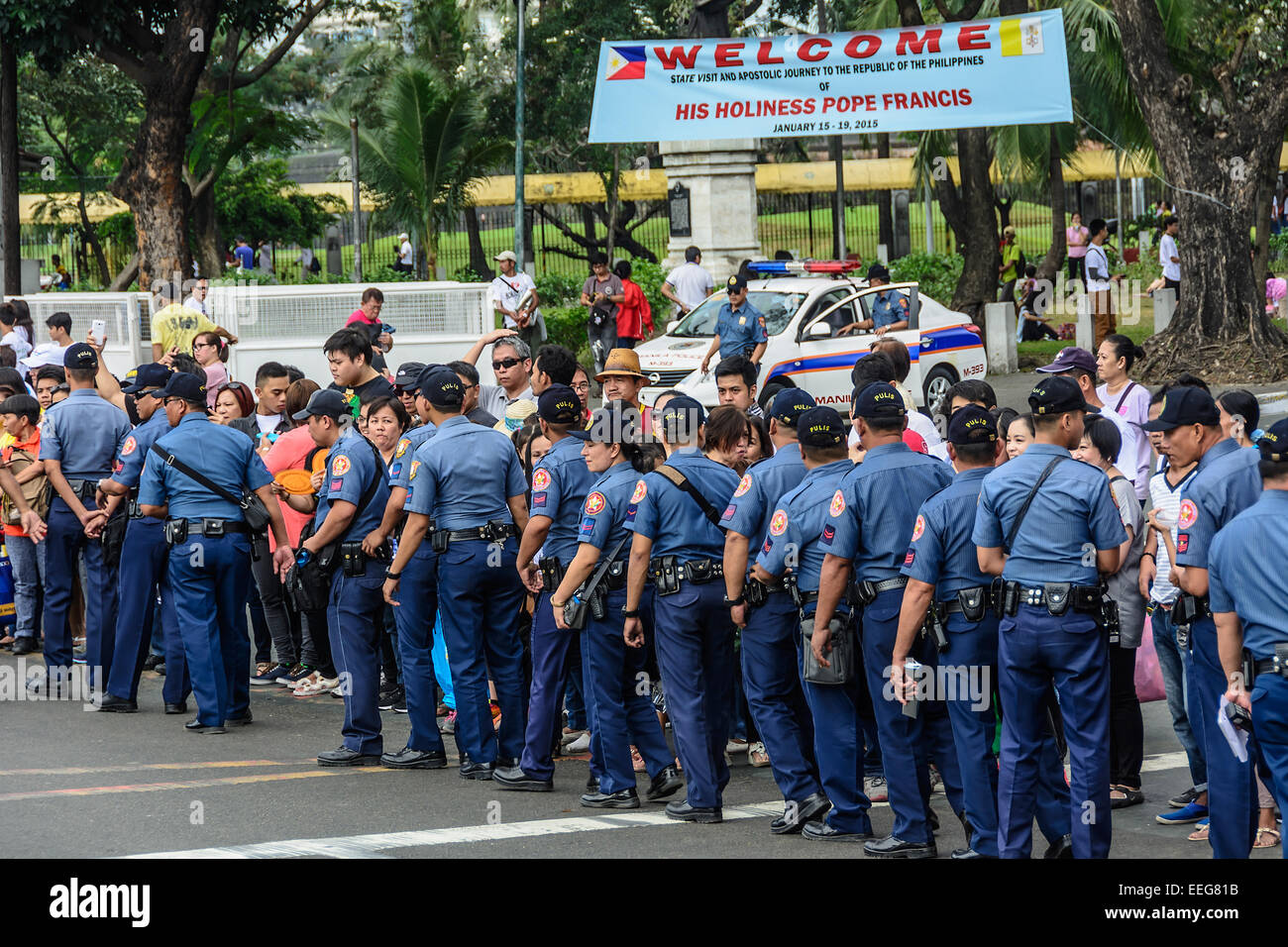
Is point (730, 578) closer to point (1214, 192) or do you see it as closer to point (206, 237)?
point (1214, 192)

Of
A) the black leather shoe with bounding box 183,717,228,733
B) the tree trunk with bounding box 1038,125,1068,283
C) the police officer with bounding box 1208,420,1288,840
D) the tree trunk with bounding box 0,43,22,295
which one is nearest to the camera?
the police officer with bounding box 1208,420,1288,840

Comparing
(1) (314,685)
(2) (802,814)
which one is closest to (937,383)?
(1) (314,685)

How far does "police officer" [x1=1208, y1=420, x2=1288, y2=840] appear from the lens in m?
5.23

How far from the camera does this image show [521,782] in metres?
7.96

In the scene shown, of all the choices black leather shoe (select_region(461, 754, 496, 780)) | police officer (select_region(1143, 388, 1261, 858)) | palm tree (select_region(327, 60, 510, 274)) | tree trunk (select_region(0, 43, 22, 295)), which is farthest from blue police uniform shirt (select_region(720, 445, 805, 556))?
palm tree (select_region(327, 60, 510, 274))

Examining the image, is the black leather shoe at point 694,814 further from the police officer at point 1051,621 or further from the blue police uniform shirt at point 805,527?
the police officer at point 1051,621

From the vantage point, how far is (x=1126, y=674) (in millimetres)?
7461

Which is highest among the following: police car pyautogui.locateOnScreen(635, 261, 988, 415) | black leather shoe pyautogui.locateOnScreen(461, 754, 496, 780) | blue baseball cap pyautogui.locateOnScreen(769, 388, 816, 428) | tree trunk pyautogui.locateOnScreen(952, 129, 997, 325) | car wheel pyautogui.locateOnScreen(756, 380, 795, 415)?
tree trunk pyautogui.locateOnScreen(952, 129, 997, 325)

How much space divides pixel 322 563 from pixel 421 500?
3.11ft

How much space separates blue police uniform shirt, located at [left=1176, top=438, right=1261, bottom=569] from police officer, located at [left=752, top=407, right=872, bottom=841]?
1397 mm

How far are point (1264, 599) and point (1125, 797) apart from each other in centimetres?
245

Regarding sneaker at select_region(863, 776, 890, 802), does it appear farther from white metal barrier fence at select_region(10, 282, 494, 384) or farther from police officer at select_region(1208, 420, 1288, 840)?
white metal barrier fence at select_region(10, 282, 494, 384)

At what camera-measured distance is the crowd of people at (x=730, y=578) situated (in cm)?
608
